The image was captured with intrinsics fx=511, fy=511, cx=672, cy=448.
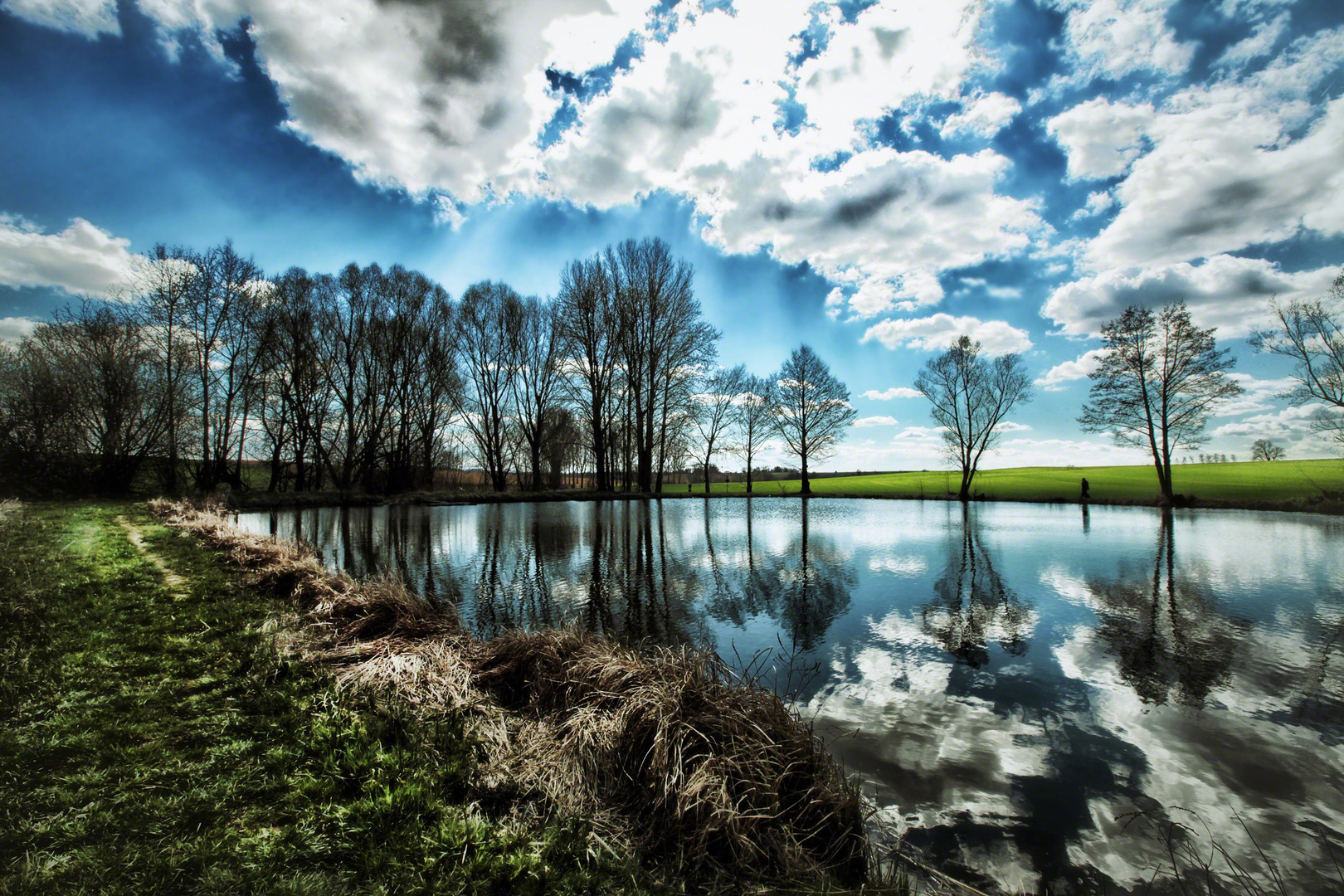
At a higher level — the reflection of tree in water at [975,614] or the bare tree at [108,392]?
the bare tree at [108,392]

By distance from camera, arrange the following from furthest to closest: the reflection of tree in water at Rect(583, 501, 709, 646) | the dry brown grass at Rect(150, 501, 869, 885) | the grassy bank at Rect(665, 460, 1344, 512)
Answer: the grassy bank at Rect(665, 460, 1344, 512) → the reflection of tree in water at Rect(583, 501, 709, 646) → the dry brown grass at Rect(150, 501, 869, 885)

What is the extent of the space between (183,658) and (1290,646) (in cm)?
1090

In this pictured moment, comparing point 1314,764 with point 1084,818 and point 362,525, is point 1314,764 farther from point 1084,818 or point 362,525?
point 362,525

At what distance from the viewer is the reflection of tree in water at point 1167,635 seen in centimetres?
466

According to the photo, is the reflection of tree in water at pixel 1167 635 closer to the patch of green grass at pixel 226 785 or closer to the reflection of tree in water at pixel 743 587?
the reflection of tree in water at pixel 743 587

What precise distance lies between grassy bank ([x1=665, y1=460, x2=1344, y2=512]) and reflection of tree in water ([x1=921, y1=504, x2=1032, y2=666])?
85.6ft

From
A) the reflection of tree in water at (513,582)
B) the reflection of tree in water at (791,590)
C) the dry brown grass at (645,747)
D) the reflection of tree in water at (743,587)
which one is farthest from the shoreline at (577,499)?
the dry brown grass at (645,747)

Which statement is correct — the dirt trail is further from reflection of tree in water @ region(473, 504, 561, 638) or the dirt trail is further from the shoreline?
the shoreline

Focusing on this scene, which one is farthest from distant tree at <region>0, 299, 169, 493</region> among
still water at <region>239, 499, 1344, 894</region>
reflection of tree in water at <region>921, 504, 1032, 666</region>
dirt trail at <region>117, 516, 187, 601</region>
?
reflection of tree in water at <region>921, 504, 1032, 666</region>

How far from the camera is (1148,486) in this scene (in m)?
36.4

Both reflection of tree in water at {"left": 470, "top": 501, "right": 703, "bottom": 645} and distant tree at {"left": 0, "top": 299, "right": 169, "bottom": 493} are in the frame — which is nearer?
reflection of tree in water at {"left": 470, "top": 501, "right": 703, "bottom": 645}

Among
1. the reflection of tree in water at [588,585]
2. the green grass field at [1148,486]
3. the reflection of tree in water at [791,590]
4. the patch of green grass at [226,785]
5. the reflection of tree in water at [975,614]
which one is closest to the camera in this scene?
the patch of green grass at [226,785]

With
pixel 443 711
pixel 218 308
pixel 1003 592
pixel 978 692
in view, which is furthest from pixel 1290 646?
pixel 218 308

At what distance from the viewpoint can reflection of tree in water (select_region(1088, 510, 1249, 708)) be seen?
4660mm
